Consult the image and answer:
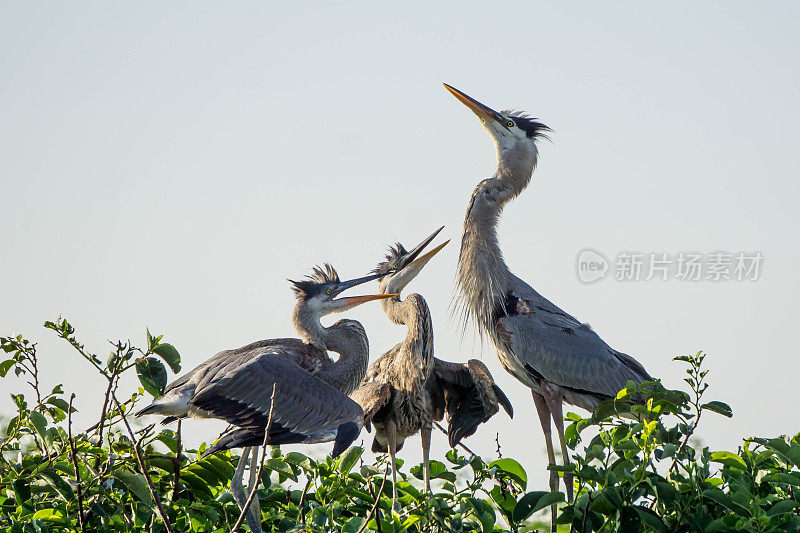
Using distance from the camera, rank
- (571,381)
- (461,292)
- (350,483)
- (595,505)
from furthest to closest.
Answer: (461,292), (571,381), (350,483), (595,505)

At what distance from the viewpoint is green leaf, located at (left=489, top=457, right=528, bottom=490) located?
516 cm

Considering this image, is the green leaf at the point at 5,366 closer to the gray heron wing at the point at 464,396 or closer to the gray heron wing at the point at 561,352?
the gray heron wing at the point at 464,396

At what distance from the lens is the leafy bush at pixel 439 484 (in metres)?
4.11

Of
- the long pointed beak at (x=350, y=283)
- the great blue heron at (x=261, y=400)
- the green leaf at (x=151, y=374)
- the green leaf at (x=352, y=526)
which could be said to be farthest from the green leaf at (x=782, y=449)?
the long pointed beak at (x=350, y=283)

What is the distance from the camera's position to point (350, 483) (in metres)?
5.62

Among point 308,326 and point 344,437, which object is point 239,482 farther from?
point 308,326

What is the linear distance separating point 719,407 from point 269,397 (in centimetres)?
289

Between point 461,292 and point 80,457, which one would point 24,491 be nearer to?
point 80,457

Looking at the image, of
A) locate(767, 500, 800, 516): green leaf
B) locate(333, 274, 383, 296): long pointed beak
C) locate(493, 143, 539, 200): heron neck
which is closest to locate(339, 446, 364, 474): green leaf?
locate(767, 500, 800, 516): green leaf

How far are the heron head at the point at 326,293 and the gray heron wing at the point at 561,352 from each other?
1.09 m

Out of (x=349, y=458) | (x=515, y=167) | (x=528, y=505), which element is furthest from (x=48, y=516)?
(x=515, y=167)

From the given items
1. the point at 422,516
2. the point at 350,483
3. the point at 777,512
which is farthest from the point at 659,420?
the point at 350,483

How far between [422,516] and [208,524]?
1.39 metres

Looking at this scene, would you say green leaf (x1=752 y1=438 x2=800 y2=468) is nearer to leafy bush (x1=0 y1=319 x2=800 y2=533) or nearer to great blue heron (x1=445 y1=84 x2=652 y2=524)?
leafy bush (x1=0 y1=319 x2=800 y2=533)
